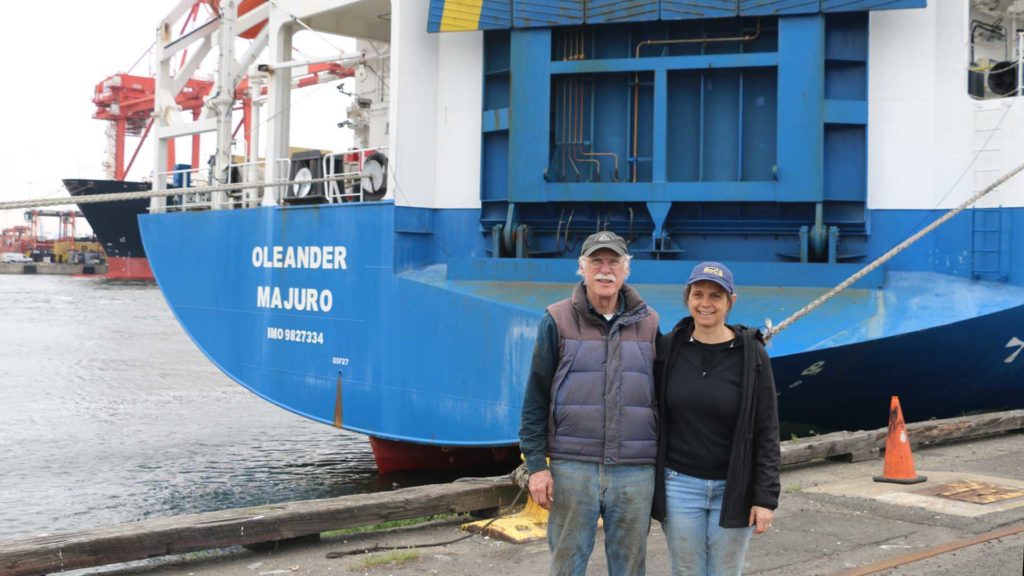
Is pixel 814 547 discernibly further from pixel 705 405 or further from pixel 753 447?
pixel 705 405

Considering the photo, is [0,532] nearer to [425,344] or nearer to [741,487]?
[425,344]

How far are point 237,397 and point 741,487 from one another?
20165 millimetres

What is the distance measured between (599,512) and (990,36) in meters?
9.08

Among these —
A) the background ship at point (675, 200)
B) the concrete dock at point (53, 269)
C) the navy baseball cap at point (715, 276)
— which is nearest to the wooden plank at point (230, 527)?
the background ship at point (675, 200)

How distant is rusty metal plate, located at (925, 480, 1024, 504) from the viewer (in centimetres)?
674

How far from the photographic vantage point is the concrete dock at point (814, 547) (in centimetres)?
529

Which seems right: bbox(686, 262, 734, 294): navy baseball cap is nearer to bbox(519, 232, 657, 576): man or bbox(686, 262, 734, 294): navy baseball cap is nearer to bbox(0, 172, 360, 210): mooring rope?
bbox(519, 232, 657, 576): man

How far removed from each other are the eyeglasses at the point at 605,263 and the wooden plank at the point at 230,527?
2846mm

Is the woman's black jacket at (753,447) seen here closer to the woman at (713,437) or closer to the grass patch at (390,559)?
the woman at (713,437)

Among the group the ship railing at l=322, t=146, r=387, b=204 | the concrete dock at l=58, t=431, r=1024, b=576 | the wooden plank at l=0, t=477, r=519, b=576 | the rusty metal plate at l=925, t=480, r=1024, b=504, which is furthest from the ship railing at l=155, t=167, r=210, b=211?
the rusty metal plate at l=925, t=480, r=1024, b=504

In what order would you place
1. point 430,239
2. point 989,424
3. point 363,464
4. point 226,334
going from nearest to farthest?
point 989,424 → point 430,239 → point 226,334 → point 363,464

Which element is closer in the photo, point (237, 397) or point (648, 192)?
point (648, 192)

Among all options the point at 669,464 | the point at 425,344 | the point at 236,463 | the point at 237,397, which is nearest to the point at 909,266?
the point at 425,344

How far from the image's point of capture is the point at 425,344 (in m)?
10.4
